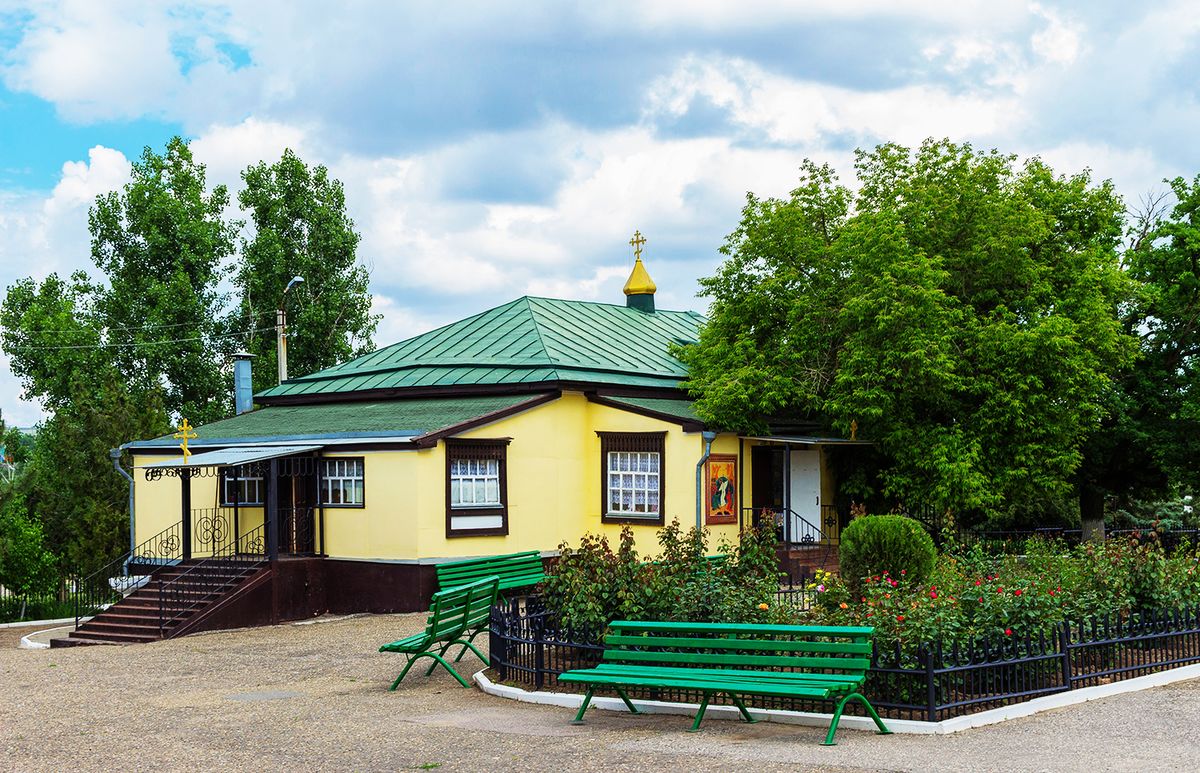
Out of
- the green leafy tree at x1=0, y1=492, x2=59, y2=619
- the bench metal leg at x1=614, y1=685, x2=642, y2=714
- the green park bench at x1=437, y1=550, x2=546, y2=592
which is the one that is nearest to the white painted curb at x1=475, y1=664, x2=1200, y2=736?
the bench metal leg at x1=614, y1=685, x2=642, y2=714

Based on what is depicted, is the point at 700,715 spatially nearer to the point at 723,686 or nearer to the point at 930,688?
the point at 723,686

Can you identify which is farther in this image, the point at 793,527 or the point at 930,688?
the point at 793,527

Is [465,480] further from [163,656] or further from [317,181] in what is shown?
[317,181]

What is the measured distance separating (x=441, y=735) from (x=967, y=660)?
4.20 meters

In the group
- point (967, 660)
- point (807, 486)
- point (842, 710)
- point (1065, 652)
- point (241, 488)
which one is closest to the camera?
point (842, 710)

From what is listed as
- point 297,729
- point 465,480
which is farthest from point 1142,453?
point 297,729

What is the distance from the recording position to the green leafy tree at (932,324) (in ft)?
73.4

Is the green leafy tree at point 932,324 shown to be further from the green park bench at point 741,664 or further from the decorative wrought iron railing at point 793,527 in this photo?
the green park bench at point 741,664

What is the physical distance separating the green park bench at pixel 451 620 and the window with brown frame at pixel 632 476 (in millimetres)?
9333

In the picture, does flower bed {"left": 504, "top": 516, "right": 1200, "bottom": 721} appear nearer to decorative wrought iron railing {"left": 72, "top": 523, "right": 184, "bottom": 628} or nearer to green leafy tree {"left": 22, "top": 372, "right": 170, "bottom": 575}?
decorative wrought iron railing {"left": 72, "top": 523, "right": 184, "bottom": 628}

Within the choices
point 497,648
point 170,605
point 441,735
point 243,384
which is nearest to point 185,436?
point 170,605

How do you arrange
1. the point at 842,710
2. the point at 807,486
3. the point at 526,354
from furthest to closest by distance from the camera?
the point at 807,486 → the point at 526,354 → the point at 842,710

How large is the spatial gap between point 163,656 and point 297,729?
631 centimetres

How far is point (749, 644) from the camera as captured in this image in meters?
9.84
